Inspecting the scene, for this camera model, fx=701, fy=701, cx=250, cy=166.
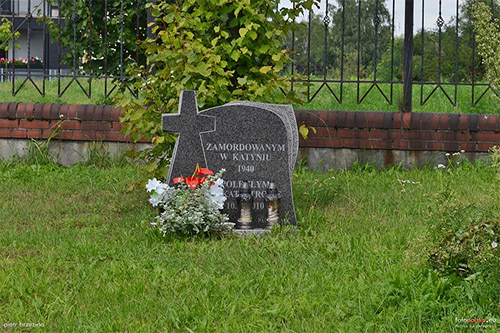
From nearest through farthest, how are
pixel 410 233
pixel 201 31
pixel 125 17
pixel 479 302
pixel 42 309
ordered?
pixel 479 302, pixel 42 309, pixel 410 233, pixel 201 31, pixel 125 17

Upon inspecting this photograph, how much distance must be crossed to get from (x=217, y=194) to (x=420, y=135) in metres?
3.35

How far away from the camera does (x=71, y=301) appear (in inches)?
151

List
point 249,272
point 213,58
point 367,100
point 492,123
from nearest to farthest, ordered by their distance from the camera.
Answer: point 249,272
point 213,58
point 492,123
point 367,100

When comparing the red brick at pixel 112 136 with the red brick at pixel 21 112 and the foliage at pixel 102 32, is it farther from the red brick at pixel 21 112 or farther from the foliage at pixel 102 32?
the foliage at pixel 102 32

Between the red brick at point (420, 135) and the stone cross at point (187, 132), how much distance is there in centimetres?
305

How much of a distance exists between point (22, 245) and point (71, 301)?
4.31ft

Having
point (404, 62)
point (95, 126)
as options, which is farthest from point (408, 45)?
point (95, 126)

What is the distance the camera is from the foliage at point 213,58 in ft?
19.5

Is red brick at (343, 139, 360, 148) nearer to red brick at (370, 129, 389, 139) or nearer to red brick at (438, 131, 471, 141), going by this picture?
red brick at (370, 129, 389, 139)

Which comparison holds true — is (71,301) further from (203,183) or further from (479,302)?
(479,302)

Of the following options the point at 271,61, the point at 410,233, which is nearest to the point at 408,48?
the point at 271,61

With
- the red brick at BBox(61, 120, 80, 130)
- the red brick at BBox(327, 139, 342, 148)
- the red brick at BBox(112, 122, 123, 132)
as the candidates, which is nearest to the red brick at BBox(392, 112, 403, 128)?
the red brick at BBox(327, 139, 342, 148)

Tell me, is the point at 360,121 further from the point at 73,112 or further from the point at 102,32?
the point at 102,32

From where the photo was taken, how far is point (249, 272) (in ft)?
14.0
